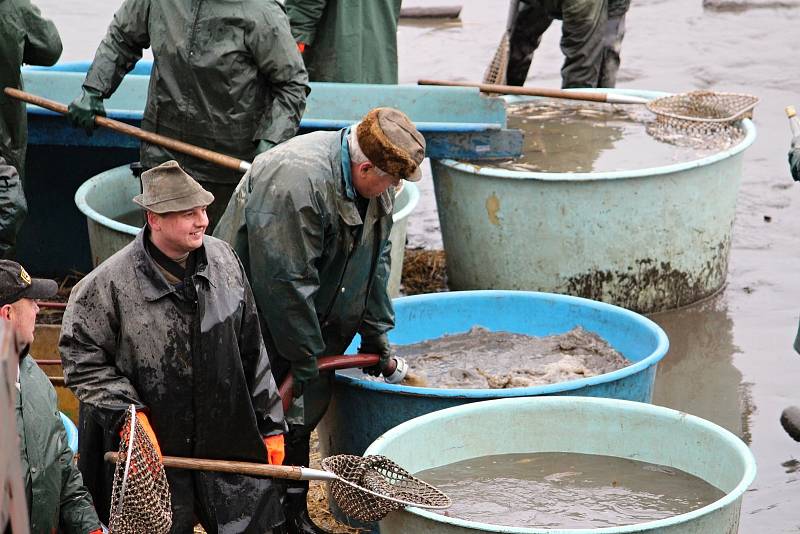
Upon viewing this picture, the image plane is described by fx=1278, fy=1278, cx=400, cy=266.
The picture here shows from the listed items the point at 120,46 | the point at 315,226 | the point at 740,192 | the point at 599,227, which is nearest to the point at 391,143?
the point at 315,226

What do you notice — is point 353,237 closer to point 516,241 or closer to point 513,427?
point 513,427

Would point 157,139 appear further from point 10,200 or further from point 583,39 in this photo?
point 583,39

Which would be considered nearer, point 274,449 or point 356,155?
point 274,449

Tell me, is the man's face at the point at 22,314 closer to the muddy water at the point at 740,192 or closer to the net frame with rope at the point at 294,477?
the net frame with rope at the point at 294,477

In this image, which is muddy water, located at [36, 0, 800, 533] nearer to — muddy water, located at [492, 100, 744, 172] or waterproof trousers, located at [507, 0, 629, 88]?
muddy water, located at [492, 100, 744, 172]

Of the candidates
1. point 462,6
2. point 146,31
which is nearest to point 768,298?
point 146,31

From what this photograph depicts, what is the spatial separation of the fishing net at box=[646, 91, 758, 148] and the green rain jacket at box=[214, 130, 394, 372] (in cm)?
343

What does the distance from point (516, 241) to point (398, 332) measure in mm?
1531

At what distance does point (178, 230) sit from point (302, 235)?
0.70 meters

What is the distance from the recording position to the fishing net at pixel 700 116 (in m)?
7.71

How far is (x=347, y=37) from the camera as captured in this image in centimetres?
806

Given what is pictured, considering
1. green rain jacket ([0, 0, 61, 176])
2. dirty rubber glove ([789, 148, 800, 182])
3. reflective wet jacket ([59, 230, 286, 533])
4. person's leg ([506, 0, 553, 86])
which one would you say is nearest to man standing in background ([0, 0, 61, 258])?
green rain jacket ([0, 0, 61, 176])

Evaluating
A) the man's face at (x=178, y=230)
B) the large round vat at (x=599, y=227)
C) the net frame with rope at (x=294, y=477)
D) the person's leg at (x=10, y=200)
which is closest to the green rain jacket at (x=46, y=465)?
the net frame with rope at (x=294, y=477)

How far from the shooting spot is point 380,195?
15.5ft
